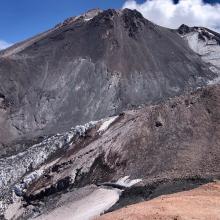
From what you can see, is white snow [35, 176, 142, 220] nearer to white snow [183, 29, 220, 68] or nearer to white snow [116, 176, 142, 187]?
white snow [116, 176, 142, 187]

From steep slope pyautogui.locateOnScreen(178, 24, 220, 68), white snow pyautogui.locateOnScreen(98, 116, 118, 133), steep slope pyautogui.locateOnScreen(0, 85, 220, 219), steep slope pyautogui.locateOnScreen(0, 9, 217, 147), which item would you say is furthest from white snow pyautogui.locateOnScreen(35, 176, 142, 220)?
steep slope pyautogui.locateOnScreen(178, 24, 220, 68)

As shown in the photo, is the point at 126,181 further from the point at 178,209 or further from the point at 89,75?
the point at 89,75

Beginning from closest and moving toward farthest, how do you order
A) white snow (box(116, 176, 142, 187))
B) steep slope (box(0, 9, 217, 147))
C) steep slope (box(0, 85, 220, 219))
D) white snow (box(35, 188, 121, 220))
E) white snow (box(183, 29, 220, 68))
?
white snow (box(35, 188, 121, 220))
steep slope (box(0, 85, 220, 219))
white snow (box(116, 176, 142, 187))
steep slope (box(0, 9, 217, 147))
white snow (box(183, 29, 220, 68))

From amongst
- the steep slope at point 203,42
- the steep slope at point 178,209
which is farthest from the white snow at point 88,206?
the steep slope at point 203,42

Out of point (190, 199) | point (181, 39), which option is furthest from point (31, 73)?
point (190, 199)

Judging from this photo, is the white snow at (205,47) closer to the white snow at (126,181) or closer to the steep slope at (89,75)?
the steep slope at (89,75)

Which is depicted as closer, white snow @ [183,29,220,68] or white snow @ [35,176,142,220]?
white snow @ [35,176,142,220]

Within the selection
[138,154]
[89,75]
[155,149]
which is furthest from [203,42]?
[155,149]
